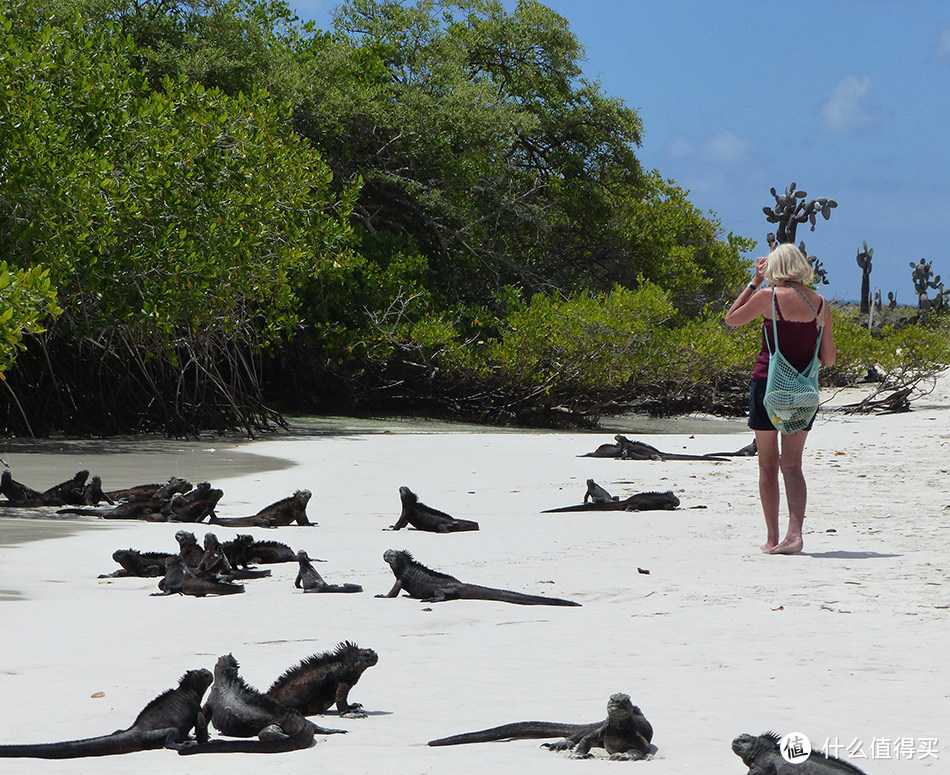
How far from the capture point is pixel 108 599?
4602 mm

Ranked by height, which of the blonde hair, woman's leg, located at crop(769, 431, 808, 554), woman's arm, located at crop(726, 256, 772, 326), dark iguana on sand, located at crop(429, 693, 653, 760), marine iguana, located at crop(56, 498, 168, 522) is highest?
the blonde hair

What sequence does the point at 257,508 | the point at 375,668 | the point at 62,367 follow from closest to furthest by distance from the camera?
1. the point at 375,668
2. the point at 257,508
3. the point at 62,367

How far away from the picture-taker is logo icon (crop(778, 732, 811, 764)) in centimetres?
233

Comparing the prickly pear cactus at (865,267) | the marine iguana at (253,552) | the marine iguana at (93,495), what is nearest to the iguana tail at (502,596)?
the marine iguana at (253,552)

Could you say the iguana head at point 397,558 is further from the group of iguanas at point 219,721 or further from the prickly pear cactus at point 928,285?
the prickly pear cactus at point 928,285

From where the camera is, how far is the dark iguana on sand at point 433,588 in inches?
179

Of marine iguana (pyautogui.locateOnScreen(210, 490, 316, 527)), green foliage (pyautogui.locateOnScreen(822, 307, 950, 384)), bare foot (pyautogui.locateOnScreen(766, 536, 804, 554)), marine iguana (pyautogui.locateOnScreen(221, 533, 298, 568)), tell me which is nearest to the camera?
marine iguana (pyautogui.locateOnScreen(221, 533, 298, 568))

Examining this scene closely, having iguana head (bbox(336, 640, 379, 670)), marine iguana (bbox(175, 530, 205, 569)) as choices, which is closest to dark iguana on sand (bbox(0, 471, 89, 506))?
marine iguana (bbox(175, 530, 205, 569))

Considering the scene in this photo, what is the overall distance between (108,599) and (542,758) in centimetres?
254

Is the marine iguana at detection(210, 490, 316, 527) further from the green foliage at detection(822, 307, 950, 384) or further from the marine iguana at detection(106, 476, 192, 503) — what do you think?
the green foliage at detection(822, 307, 950, 384)

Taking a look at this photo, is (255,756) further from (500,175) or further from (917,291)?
(917,291)

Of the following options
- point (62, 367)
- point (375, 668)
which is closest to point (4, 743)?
point (375, 668)

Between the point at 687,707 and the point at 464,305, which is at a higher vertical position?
the point at 464,305

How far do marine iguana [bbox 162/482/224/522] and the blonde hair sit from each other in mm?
3385
